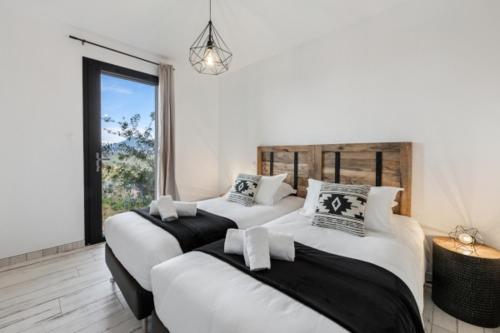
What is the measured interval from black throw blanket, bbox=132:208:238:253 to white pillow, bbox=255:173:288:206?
0.77 metres

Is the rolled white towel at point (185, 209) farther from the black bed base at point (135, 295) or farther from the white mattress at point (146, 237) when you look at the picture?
the black bed base at point (135, 295)

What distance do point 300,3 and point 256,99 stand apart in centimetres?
148

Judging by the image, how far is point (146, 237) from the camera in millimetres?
1604

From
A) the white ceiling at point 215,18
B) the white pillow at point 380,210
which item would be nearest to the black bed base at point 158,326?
the white pillow at point 380,210

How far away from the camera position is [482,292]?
1.56m

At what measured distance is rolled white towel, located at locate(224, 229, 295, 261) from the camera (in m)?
1.29

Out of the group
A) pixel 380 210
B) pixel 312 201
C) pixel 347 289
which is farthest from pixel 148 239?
pixel 380 210

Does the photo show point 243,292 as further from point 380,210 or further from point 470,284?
point 470,284

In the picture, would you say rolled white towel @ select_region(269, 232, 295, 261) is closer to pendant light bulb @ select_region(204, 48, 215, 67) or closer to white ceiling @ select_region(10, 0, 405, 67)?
pendant light bulb @ select_region(204, 48, 215, 67)

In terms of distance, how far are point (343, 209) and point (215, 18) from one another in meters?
2.40

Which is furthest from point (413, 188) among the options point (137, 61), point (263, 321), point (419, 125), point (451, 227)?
point (137, 61)

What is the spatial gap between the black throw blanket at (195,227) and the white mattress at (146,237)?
0.15ft

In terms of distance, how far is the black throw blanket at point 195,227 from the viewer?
166 centimetres

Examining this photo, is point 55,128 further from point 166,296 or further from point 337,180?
point 337,180
